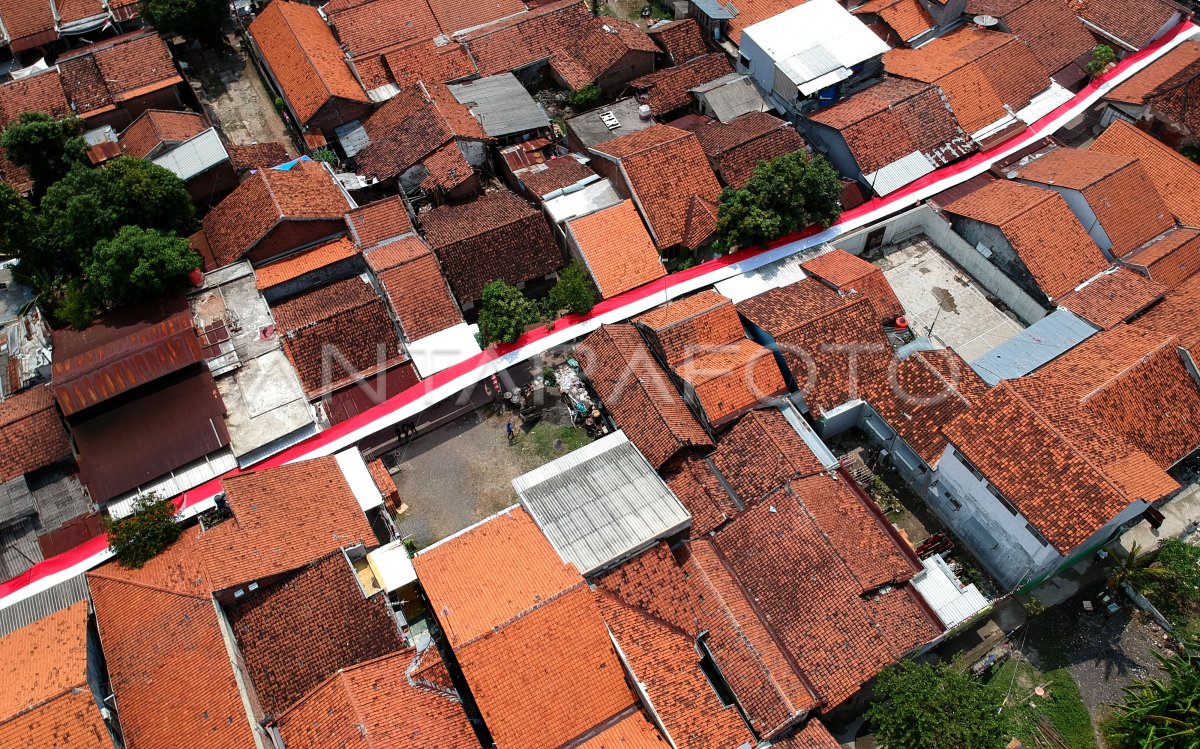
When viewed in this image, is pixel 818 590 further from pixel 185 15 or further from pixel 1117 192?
pixel 185 15

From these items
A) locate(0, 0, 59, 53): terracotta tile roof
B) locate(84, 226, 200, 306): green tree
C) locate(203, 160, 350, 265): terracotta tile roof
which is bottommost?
locate(84, 226, 200, 306): green tree

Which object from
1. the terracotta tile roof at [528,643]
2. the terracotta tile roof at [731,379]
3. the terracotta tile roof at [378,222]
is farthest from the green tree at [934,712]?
the terracotta tile roof at [378,222]

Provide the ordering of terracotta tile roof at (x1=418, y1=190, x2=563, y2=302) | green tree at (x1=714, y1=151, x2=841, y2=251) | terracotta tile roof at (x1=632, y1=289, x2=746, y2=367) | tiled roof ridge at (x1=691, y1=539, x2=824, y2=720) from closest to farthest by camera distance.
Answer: tiled roof ridge at (x1=691, y1=539, x2=824, y2=720) → terracotta tile roof at (x1=632, y1=289, x2=746, y2=367) → terracotta tile roof at (x1=418, y1=190, x2=563, y2=302) → green tree at (x1=714, y1=151, x2=841, y2=251)

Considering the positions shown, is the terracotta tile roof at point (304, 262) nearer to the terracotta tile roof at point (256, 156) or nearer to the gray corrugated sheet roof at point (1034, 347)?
the terracotta tile roof at point (256, 156)

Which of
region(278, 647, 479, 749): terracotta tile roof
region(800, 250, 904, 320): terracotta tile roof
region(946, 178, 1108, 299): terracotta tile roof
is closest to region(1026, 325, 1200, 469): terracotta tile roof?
region(946, 178, 1108, 299): terracotta tile roof

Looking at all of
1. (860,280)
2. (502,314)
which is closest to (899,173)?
(860,280)

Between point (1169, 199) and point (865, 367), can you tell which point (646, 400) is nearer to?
point (865, 367)

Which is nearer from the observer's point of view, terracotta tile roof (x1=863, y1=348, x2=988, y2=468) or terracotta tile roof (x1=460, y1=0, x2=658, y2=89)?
terracotta tile roof (x1=863, y1=348, x2=988, y2=468)

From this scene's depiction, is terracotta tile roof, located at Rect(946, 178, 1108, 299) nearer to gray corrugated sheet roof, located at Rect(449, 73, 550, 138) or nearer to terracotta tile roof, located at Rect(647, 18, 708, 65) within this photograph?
terracotta tile roof, located at Rect(647, 18, 708, 65)
